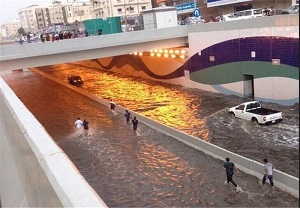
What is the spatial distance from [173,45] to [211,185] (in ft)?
63.2

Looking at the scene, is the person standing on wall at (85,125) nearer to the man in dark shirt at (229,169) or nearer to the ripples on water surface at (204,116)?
the ripples on water surface at (204,116)

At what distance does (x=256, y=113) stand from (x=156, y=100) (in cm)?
1025

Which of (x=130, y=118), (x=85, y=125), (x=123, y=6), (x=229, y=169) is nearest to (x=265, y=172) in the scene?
(x=229, y=169)

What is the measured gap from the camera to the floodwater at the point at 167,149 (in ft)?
40.8

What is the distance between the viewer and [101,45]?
2689 cm

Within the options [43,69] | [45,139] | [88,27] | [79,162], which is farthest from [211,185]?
[43,69]

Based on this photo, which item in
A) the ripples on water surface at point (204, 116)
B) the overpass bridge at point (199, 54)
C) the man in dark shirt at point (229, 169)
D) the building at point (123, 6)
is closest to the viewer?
the man in dark shirt at point (229, 169)

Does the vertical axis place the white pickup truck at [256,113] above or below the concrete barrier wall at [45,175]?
below

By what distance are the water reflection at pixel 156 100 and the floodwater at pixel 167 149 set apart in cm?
7

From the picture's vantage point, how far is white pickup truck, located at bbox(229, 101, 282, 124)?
1827cm

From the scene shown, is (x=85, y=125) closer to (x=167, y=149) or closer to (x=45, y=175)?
(x=167, y=149)

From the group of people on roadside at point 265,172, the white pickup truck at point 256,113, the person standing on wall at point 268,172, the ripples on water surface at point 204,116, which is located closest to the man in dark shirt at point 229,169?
the group of people on roadside at point 265,172

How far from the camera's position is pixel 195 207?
1174 centimetres

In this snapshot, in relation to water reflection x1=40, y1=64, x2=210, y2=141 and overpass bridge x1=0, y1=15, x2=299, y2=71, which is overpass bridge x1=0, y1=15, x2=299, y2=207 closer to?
overpass bridge x1=0, y1=15, x2=299, y2=71
